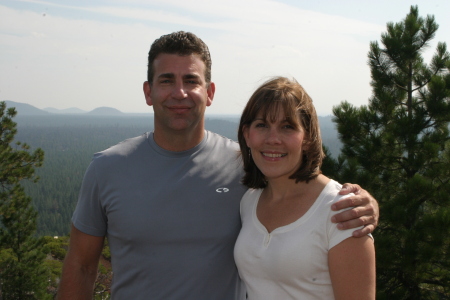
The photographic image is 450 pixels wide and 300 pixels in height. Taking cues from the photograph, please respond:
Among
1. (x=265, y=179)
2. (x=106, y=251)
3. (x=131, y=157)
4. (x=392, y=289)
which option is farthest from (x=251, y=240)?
(x=106, y=251)

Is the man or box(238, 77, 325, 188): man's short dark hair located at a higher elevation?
box(238, 77, 325, 188): man's short dark hair

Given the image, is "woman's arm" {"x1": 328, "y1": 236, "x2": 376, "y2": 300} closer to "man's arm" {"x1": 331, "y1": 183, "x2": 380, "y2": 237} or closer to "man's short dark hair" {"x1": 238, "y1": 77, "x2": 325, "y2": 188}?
"man's arm" {"x1": 331, "y1": 183, "x2": 380, "y2": 237}

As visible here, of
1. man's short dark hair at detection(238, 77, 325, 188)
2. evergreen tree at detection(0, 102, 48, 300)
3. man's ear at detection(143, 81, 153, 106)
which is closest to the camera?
man's short dark hair at detection(238, 77, 325, 188)

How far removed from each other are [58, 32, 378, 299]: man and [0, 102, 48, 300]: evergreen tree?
12.9m

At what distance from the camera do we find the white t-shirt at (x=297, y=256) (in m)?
1.91

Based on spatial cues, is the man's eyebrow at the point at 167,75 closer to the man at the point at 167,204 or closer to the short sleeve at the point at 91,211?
the man at the point at 167,204

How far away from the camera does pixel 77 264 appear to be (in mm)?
2596

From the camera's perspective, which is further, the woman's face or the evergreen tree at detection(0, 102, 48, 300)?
the evergreen tree at detection(0, 102, 48, 300)

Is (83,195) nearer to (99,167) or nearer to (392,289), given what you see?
(99,167)

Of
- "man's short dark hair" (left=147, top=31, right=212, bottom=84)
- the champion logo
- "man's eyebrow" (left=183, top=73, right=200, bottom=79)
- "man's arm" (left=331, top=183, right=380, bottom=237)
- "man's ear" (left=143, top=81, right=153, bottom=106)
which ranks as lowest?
the champion logo

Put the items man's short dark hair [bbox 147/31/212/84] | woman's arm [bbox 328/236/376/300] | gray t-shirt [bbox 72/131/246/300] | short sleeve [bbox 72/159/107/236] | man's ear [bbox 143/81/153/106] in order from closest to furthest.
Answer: woman's arm [bbox 328/236/376/300], gray t-shirt [bbox 72/131/246/300], short sleeve [bbox 72/159/107/236], man's short dark hair [bbox 147/31/212/84], man's ear [bbox 143/81/153/106]

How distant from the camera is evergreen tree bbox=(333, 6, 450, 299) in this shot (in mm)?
8266

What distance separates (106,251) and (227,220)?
20.9 meters

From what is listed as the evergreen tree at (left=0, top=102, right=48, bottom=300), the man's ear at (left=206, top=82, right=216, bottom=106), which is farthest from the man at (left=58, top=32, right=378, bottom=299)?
the evergreen tree at (left=0, top=102, right=48, bottom=300)
